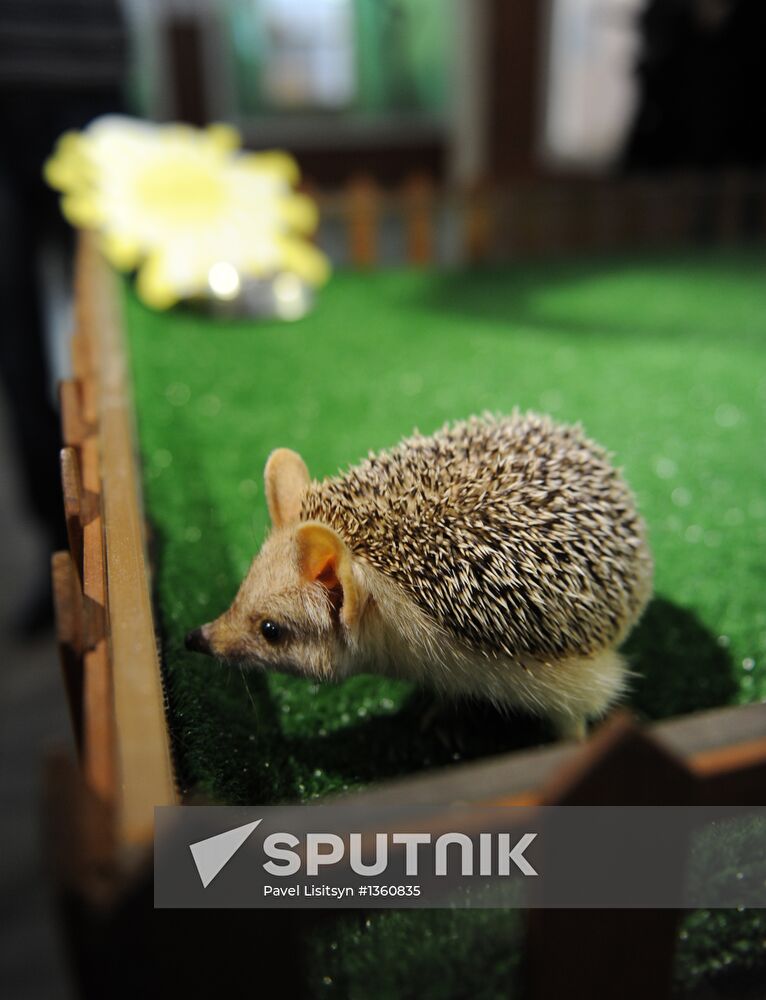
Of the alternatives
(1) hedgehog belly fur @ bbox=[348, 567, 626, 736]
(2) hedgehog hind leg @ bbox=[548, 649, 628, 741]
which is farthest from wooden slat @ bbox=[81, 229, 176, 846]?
(2) hedgehog hind leg @ bbox=[548, 649, 628, 741]

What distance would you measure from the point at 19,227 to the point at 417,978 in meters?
2.77

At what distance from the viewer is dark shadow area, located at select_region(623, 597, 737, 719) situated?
3.55 ft

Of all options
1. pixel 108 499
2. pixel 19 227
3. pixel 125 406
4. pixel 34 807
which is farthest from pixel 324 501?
pixel 19 227

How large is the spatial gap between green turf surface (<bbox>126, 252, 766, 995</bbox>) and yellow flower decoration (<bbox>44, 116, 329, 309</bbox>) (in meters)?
0.17

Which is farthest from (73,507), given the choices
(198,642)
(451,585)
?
(451,585)

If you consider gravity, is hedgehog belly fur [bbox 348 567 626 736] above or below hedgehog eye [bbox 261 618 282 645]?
below

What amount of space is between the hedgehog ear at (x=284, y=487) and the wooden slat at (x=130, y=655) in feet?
0.55

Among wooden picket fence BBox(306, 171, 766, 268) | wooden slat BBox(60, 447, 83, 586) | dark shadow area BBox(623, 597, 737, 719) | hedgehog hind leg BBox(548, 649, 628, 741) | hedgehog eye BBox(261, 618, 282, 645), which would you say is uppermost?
wooden picket fence BBox(306, 171, 766, 268)

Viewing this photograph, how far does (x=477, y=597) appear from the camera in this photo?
2.81 feet

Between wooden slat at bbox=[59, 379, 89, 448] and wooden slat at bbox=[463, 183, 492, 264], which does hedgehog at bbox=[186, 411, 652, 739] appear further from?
wooden slat at bbox=[463, 183, 492, 264]

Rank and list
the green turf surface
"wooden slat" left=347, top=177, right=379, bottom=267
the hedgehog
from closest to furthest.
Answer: the hedgehog, the green turf surface, "wooden slat" left=347, top=177, right=379, bottom=267

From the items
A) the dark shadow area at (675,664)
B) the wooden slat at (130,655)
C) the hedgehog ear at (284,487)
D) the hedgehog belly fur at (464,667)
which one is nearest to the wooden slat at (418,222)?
the wooden slat at (130,655)

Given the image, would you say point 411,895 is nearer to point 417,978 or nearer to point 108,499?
point 417,978

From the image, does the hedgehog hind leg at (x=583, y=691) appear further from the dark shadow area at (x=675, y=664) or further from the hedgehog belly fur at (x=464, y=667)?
the dark shadow area at (x=675, y=664)
